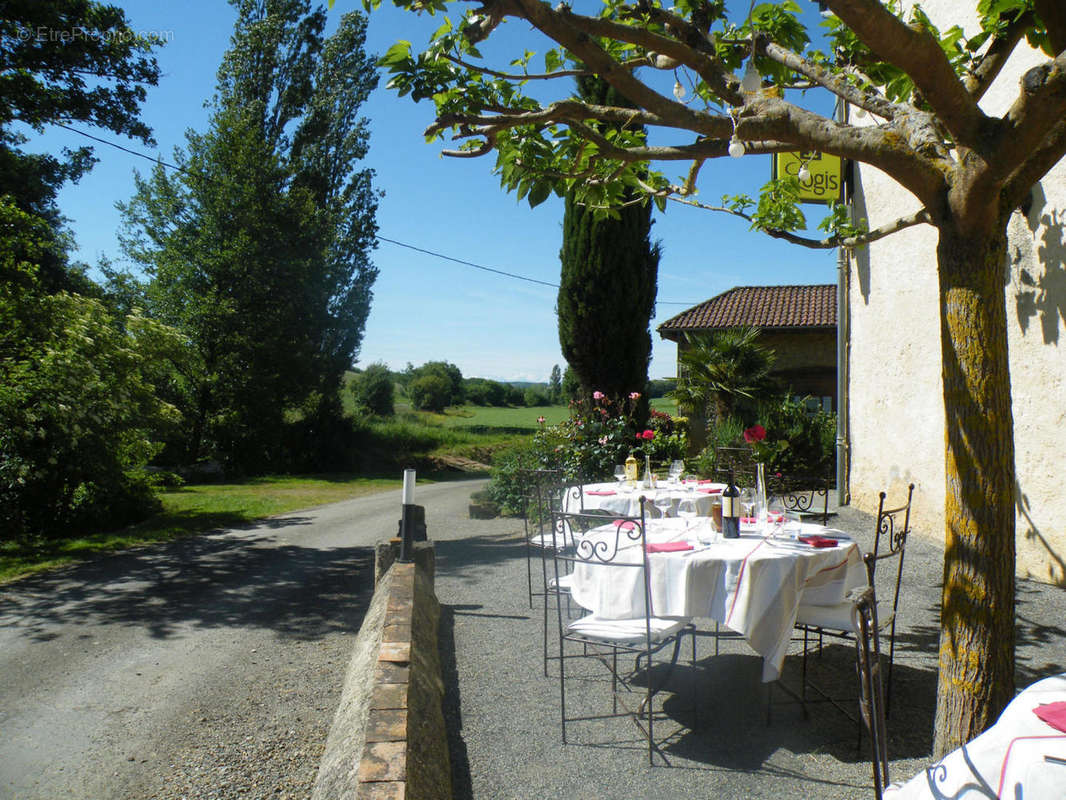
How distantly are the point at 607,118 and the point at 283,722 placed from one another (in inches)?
148

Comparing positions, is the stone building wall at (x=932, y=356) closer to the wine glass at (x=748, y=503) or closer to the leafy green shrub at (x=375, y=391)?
the wine glass at (x=748, y=503)

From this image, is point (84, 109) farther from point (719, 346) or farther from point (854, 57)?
point (719, 346)

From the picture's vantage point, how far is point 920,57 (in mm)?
2545

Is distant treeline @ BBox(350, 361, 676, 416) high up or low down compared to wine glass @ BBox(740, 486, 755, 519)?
up

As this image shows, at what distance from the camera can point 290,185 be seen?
25.5 m

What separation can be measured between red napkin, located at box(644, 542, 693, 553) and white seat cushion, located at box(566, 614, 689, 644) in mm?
340

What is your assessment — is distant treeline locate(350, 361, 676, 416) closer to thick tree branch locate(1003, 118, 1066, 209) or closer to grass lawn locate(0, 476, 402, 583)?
grass lawn locate(0, 476, 402, 583)

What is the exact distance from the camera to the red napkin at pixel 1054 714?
154 centimetres

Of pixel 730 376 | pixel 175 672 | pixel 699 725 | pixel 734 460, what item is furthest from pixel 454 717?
pixel 730 376

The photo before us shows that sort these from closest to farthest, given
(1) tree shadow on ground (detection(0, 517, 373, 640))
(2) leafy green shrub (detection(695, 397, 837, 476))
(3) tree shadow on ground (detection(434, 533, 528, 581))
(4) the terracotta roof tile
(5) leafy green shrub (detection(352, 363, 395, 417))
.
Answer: (1) tree shadow on ground (detection(0, 517, 373, 640)), (3) tree shadow on ground (detection(434, 533, 528, 581)), (2) leafy green shrub (detection(695, 397, 837, 476)), (4) the terracotta roof tile, (5) leafy green shrub (detection(352, 363, 395, 417))

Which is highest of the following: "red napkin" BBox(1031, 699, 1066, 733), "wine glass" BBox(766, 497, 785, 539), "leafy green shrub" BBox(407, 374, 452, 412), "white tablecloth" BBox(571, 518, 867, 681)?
"leafy green shrub" BBox(407, 374, 452, 412)

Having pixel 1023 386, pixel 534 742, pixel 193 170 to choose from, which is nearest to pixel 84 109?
pixel 534 742

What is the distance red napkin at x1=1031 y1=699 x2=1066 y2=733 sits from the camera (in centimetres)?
154

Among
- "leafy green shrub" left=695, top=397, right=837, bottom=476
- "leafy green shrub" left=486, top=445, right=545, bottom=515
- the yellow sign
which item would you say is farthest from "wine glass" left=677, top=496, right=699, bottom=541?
the yellow sign
